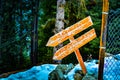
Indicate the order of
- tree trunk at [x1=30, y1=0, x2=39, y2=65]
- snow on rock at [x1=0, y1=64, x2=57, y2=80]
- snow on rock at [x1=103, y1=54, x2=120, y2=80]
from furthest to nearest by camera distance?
tree trunk at [x1=30, y1=0, x2=39, y2=65] < snow on rock at [x1=0, y1=64, x2=57, y2=80] < snow on rock at [x1=103, y1=54, x2=120, y2=80]

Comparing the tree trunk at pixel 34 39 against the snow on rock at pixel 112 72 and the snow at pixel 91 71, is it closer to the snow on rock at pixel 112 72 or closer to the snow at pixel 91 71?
the snow at pixel 91 71

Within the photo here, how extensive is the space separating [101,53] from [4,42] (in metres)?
5.38

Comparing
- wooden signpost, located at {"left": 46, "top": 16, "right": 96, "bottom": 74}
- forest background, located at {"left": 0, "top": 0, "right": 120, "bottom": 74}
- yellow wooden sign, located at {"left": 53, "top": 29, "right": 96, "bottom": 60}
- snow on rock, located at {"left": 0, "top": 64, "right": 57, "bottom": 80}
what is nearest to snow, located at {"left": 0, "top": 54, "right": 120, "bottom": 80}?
snow on rock, located at {"left": 0, "top": 64, "right": 57, "bottom": 80}

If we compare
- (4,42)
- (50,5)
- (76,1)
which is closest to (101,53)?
(76,1)

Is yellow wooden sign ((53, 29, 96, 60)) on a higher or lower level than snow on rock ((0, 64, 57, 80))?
higher

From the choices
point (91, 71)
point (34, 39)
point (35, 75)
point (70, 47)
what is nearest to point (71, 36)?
point (70, 47)

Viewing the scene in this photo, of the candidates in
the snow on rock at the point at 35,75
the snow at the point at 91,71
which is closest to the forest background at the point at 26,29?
the snow on rock at the point at 35,75

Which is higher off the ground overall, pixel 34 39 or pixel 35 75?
pixel 34 39

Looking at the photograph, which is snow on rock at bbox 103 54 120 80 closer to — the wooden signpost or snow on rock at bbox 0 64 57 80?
the wooden signpost

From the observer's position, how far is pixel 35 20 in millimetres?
7363

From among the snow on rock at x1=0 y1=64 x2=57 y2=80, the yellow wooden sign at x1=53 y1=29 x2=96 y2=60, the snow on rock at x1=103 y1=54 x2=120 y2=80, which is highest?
the yellow wooden sign at x1=53 y1=29 x2=96 y2=60

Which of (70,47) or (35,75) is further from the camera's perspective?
(35,75)

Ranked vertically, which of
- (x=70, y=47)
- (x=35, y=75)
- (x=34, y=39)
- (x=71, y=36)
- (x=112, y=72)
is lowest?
(x=35, y=75)

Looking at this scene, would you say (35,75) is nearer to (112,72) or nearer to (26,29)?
(112,72)
